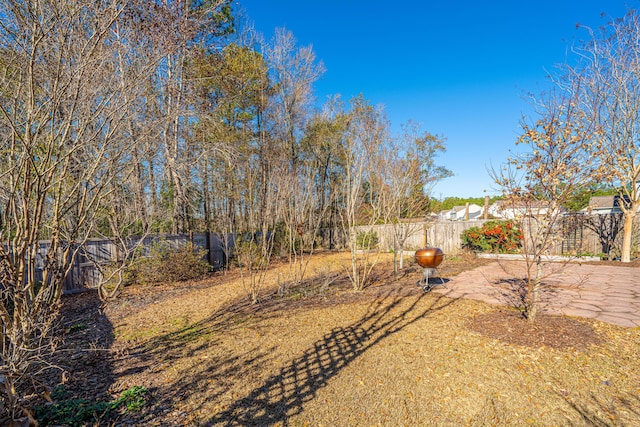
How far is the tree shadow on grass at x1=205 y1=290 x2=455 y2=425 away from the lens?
2438 millimetres

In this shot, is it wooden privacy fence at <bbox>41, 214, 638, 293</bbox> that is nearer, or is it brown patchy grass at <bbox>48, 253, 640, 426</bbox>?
brown patchy grass at <bbox>48, 253, 640, 426</bbox>

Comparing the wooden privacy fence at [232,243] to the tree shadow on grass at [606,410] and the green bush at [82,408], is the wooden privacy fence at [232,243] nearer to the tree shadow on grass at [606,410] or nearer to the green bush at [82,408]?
the green bush at [82,408]

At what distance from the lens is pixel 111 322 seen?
16.0 feet

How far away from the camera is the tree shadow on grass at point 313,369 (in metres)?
2.44

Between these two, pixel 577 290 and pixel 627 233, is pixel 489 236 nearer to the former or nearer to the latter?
pixel 627 233

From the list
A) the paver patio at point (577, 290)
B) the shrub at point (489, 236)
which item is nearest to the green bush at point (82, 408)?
the paver patio at point (577, 290)

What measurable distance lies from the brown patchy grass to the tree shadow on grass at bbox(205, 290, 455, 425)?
0.05 feet

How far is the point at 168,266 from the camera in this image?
7.73m

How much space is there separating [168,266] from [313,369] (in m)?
6.00

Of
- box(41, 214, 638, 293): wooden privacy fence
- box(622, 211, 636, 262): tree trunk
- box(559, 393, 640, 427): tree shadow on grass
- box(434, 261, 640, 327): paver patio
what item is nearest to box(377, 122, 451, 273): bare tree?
box(41, 214, 638, 293): wooden privacy fence

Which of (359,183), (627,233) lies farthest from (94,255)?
(627,233)

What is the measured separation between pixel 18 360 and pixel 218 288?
5.22 meters

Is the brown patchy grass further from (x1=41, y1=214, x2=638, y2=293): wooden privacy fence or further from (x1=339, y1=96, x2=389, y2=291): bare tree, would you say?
(x1=339, y1=96, x2=389, y2=291): bare tree

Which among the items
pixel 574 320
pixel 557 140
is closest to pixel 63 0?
pixel 557 140
